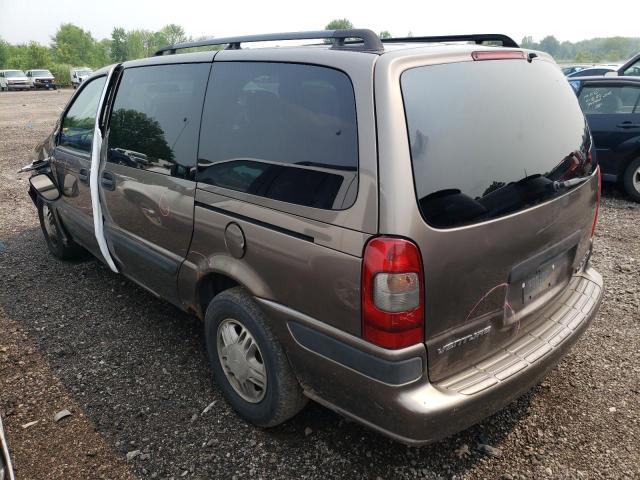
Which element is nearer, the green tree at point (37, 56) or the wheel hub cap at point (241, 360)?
the wheel hub cap at point (241, 360)

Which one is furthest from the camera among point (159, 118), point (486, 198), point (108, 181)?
point (108, 181)

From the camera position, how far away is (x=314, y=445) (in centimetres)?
248

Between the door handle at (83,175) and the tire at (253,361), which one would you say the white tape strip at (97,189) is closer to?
the door handle at (83,175)

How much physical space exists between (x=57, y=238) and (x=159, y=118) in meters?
2.43

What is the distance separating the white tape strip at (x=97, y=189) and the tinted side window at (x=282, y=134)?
1.32 m

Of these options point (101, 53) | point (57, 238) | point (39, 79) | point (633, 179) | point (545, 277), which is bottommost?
point (633, 179)

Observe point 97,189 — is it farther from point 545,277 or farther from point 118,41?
point 118,41

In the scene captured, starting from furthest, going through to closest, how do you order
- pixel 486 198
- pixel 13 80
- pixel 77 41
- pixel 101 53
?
1. pixel 101 53
2. pixel 77 41
3. pixel 13 80
4. pixel 486 198

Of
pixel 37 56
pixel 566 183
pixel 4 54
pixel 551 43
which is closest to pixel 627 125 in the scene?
pixel 566 183

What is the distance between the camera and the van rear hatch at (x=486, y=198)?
6.13 feet

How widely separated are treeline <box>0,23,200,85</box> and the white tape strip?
81713mm

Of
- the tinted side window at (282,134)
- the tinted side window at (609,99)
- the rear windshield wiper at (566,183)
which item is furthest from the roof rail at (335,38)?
the tinted side window at (609,99)

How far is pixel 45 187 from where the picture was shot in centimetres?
453

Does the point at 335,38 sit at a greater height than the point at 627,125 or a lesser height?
greater
